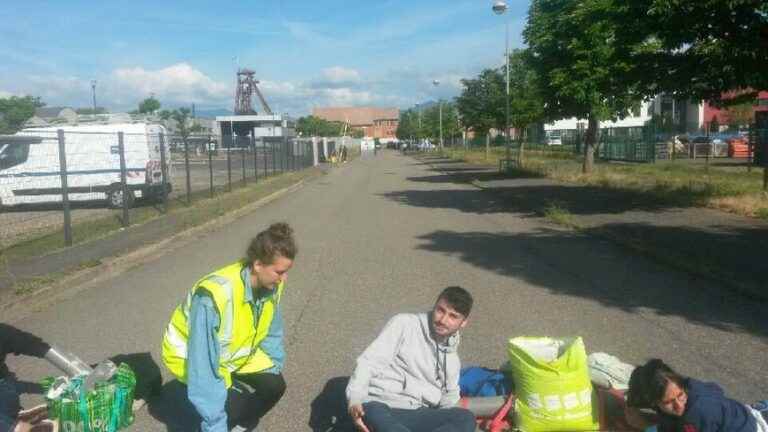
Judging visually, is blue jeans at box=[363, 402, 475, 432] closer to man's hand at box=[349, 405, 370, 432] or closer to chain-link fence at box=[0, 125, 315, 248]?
man's hand at box=[349, 405, 370, 432]

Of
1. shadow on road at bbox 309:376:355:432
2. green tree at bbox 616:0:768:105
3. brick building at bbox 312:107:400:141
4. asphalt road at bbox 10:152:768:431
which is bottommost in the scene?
shadow on road at bbox 309:376:355:432

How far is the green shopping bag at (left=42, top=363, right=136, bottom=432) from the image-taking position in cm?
398

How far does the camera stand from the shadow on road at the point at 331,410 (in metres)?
4.48

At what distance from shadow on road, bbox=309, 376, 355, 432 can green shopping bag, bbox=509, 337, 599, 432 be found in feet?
3.44

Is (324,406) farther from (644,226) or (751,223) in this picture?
(751,223)

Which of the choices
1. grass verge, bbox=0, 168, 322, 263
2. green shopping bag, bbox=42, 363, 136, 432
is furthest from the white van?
green shopping bag, bbox=42, 363, 136, 432

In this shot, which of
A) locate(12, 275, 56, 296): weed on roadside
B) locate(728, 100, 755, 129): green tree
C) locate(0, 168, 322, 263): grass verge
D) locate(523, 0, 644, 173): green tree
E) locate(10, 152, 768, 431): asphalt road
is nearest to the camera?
locate(10, 152, 768, 431): asphalt road

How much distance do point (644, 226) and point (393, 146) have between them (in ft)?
439

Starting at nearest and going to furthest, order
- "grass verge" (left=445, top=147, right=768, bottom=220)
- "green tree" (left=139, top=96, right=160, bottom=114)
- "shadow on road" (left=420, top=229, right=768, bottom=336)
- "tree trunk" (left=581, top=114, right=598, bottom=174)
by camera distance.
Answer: "shadow on road" (left=420, top=229, right=768, bottom=336)
"grass verge" (left=445, top=147, right=768, bottom=220)
"tree trunk" (left=581, top=114, right=598, bottom=174)
"green tree" (left=139, top=96, right=160, bottom=114)

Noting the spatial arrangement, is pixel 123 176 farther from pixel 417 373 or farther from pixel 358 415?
pixel 358 415

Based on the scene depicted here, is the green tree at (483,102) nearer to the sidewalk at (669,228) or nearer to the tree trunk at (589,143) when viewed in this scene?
the tree trunk at (589,143)

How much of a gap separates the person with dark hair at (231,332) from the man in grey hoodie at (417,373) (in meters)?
0.62

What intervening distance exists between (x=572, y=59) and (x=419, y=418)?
71.3ft

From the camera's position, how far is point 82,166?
1650cm
